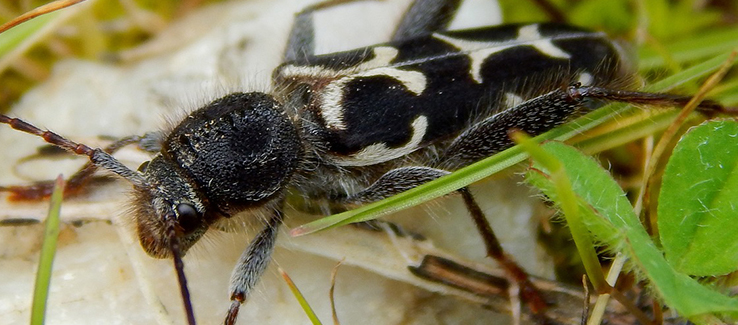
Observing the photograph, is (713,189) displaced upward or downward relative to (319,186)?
upward

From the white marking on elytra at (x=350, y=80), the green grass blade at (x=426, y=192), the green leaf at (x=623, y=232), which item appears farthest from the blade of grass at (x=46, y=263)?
the green leaf at (x=623, y=232)

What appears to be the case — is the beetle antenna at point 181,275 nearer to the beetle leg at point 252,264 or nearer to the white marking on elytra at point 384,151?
the beetle leg at point 252,264

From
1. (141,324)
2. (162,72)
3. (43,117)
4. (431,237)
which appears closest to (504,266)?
(431,237)

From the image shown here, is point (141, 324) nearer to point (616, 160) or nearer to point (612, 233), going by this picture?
point (612, 233)

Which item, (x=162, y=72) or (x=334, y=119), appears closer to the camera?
(x=334, y=119)

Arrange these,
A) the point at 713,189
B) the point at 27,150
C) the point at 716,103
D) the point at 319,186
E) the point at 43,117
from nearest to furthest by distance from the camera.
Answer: the point at 713,189, the point at 716,103, the point at 319,186, the point at 27,150, the point at 43,117

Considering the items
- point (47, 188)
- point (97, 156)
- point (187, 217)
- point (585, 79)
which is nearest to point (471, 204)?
point (585, 79)
